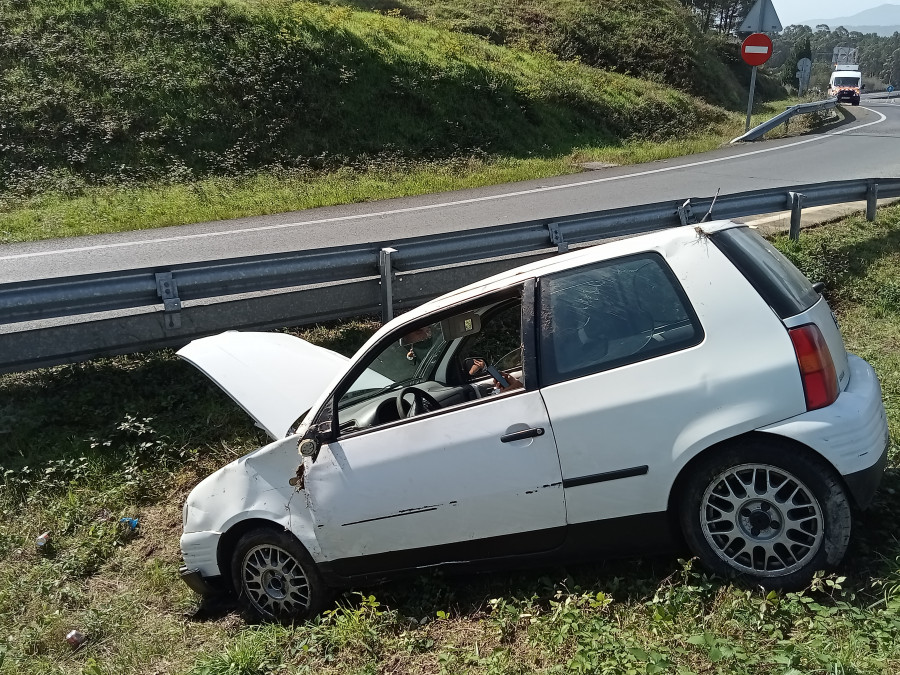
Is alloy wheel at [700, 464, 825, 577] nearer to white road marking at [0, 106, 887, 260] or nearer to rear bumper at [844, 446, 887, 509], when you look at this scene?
rear bumper at [844, 446, 887, 509]

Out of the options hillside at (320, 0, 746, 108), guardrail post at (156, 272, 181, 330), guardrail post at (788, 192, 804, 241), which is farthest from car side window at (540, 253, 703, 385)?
hillside at (320, 0, 746, 108)

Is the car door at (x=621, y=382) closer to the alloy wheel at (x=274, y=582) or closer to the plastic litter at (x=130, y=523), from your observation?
the alloy wheel at (x=274, y=582)

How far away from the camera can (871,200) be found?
31.2ft

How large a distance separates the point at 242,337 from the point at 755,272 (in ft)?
10.6

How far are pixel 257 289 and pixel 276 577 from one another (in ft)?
9.71

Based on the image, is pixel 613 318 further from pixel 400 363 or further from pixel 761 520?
pixel 400 363

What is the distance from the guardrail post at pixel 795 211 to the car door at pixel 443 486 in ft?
19.6

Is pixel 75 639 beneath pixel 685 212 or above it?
beneath

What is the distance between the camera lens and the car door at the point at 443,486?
3.75 metres

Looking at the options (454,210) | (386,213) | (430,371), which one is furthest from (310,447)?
(454,210)

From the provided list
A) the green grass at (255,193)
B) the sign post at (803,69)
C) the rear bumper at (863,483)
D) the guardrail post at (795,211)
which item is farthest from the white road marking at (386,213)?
the sign post at (803,69)

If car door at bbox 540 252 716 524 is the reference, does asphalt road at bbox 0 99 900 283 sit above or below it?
above

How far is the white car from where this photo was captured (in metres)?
3.48

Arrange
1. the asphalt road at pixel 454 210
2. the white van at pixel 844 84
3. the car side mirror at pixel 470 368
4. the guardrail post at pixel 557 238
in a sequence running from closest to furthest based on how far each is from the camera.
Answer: the car side mirror at pixel 470 368, the guardrail post at pixel 557 238, the asphalt road at pixel 454 210, the white van at pixel 844 84
